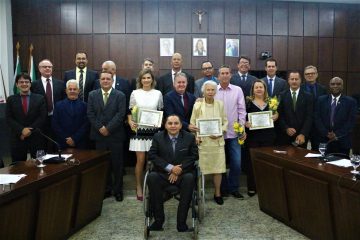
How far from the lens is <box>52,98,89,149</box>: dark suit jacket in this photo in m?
4.18

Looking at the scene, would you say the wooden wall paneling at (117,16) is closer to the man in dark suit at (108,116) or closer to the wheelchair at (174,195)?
the man in dark suit at (108,116)

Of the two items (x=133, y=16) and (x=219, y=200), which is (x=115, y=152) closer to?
(x=219, y=200)

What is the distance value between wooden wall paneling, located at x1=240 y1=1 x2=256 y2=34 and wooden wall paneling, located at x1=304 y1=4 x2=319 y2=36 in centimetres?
147

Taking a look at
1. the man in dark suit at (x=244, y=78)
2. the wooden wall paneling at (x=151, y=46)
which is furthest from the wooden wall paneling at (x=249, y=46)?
the man in dark suit at (x=244, y=78)

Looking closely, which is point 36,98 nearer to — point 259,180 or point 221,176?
point 221,176

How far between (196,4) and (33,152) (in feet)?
20.7

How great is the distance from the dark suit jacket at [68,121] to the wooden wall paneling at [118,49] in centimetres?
502

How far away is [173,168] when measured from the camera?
10.8 feet

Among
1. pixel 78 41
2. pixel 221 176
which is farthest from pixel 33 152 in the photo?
pixel 78 41

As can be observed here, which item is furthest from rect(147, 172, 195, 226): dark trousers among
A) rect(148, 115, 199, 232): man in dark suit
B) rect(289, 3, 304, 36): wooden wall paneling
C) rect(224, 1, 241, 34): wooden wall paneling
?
rect(289, 3, 304, 36): wooden wall paneling

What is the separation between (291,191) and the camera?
10.7 feet

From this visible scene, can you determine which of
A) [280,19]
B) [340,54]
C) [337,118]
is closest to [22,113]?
[337,118]

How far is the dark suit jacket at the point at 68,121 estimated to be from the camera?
13.7ft

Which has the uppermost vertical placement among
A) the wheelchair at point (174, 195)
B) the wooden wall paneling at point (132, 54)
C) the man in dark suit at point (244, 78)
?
the wooden wall paneling at point (132, 54)
